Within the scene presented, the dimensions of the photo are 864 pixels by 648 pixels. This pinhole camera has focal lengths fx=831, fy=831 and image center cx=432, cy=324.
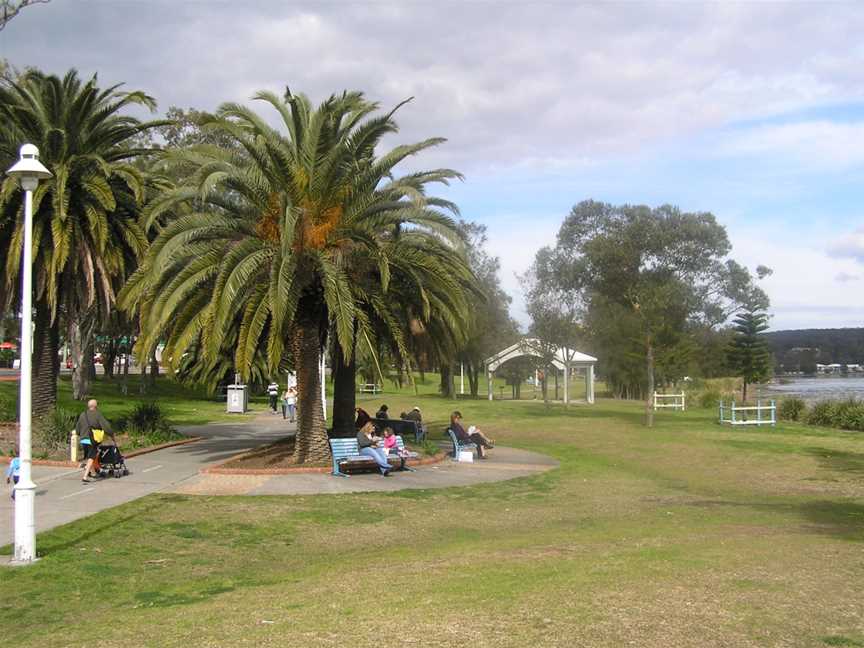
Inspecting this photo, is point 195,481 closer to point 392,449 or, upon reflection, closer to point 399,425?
point 392,449

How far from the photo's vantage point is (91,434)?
15188 mm

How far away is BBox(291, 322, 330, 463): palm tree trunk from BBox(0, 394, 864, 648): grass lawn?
11.5 feet

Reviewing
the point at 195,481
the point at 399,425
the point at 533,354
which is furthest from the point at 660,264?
the point at 195,481

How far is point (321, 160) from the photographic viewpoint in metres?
17.0

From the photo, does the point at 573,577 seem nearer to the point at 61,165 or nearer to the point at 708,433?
the point at 61,165

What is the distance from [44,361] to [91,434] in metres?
6.45

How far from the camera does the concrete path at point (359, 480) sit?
48.1 feet

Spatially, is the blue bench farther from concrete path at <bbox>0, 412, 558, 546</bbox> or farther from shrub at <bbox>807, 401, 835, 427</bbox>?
shrub at <bbox>807, 401, 835, 427</bbox>

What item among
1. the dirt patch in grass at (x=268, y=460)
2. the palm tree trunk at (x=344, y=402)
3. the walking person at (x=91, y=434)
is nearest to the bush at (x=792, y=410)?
the palm tree trunk at (x=344, y=402)

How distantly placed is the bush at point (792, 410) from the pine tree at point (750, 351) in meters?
15.5

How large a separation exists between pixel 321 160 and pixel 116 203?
606 cm

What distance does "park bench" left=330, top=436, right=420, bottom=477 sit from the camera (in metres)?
16.5

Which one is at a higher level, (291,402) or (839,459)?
(291,402)

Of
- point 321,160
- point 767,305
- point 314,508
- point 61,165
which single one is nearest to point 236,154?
point 321,160
